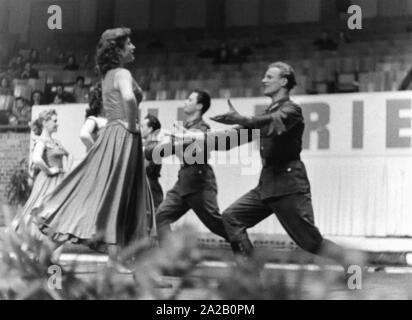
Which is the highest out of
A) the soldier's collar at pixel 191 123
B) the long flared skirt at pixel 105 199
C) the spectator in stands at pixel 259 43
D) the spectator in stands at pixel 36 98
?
the spectator in stands at pixel 259 43

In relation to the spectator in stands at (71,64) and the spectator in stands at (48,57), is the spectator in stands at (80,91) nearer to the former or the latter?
the spectator in stands at (71,64)

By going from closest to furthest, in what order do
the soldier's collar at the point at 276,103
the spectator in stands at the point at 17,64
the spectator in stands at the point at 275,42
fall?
the soldier's collar at the point at 276,103, the spectator in stands at the point at 275,42, the spectator in stands at the point at 17,64

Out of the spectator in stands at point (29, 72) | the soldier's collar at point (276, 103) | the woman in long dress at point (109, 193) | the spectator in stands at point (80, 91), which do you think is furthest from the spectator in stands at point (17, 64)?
the soldier's collar at point (276, 103)

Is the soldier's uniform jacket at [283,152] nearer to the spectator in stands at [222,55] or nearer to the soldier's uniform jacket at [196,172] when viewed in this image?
the soldier's uniform jacket at [196,172]

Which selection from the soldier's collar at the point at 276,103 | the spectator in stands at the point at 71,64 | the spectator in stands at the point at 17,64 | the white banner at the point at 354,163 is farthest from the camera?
the spectator in stands at the point at 17,64

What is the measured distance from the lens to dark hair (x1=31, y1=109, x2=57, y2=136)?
15.7ft

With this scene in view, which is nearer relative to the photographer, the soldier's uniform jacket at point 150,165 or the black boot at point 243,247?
the black boot at point 243,247

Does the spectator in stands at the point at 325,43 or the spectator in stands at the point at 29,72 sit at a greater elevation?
the spectator in stands at the point at 325,43

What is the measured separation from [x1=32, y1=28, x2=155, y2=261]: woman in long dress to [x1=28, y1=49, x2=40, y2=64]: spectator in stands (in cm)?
66

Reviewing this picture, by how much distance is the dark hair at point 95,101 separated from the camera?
457 cm

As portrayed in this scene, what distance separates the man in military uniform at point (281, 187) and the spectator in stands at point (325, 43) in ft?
0.68
